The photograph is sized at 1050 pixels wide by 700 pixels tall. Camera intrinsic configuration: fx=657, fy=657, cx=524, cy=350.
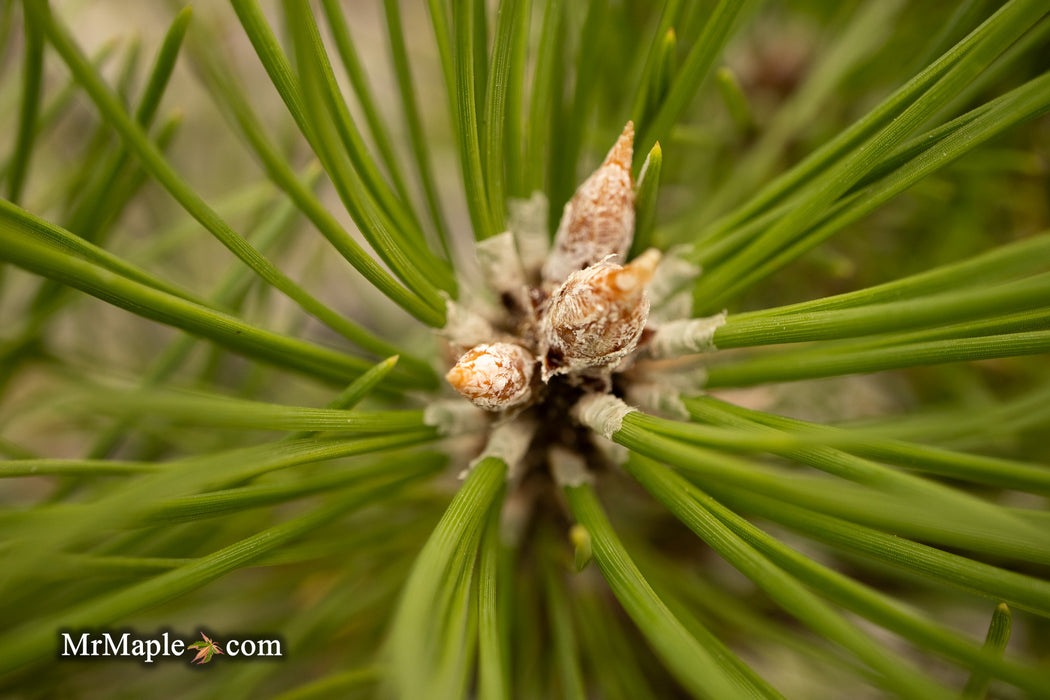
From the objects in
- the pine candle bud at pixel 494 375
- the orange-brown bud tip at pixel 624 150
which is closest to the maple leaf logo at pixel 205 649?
the pine candle bud at pixel 494 375

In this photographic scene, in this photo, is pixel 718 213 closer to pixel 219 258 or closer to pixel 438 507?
pixel 438 507

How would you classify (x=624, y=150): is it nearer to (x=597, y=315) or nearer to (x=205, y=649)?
(x=597, y=315)

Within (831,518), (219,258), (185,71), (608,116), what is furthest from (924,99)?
(185,71)

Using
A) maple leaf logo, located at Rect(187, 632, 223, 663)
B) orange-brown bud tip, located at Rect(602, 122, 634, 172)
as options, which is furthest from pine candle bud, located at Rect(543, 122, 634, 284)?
maple leaf logo, located at Rect(187, 632, 223, 663)

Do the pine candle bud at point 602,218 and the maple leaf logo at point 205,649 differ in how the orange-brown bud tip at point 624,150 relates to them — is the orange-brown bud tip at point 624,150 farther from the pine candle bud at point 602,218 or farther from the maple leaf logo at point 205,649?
the maple leaf logo at point 205,649

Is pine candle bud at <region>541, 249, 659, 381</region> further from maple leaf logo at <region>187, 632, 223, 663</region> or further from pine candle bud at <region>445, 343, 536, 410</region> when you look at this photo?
maple leaf logo at <region>187, 632, 223, 663</region>
